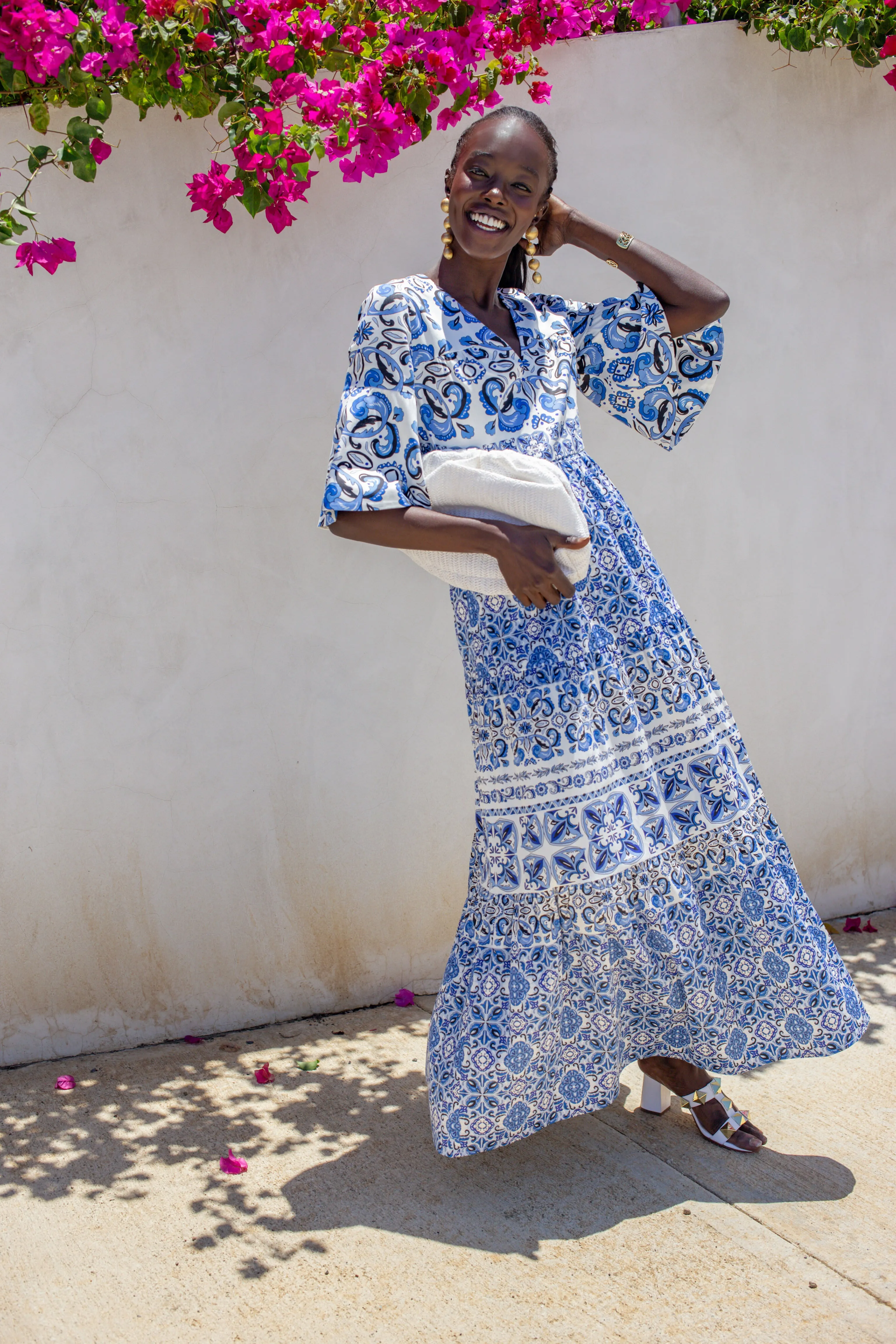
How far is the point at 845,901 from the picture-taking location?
14.0ft

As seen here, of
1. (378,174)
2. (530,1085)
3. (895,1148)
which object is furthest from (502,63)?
(895,1148)

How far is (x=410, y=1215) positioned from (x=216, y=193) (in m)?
2.39

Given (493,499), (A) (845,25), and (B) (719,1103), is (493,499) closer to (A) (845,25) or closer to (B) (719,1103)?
(B) (719,1103)

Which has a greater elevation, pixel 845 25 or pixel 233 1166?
pixel 845 25

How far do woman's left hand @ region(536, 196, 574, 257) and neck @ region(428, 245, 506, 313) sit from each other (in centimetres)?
19

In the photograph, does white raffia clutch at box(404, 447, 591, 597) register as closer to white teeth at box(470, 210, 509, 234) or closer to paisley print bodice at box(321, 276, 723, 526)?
paisley print bodice at box(321, 276, 723, 526)

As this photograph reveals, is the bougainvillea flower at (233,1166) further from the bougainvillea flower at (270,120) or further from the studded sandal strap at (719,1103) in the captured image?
the bougainvillea flower at (270,120)

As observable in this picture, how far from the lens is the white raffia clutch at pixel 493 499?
7.64 ft

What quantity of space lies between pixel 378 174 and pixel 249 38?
0.58 m

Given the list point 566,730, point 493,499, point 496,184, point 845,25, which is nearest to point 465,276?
point 496,184

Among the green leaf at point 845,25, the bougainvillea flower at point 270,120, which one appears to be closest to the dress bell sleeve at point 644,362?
the bougainvillea flower at point 270,120

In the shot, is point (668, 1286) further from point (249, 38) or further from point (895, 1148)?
point (249, 38)

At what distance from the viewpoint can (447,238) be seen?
2.53 m

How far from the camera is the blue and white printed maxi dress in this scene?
2.45 m
